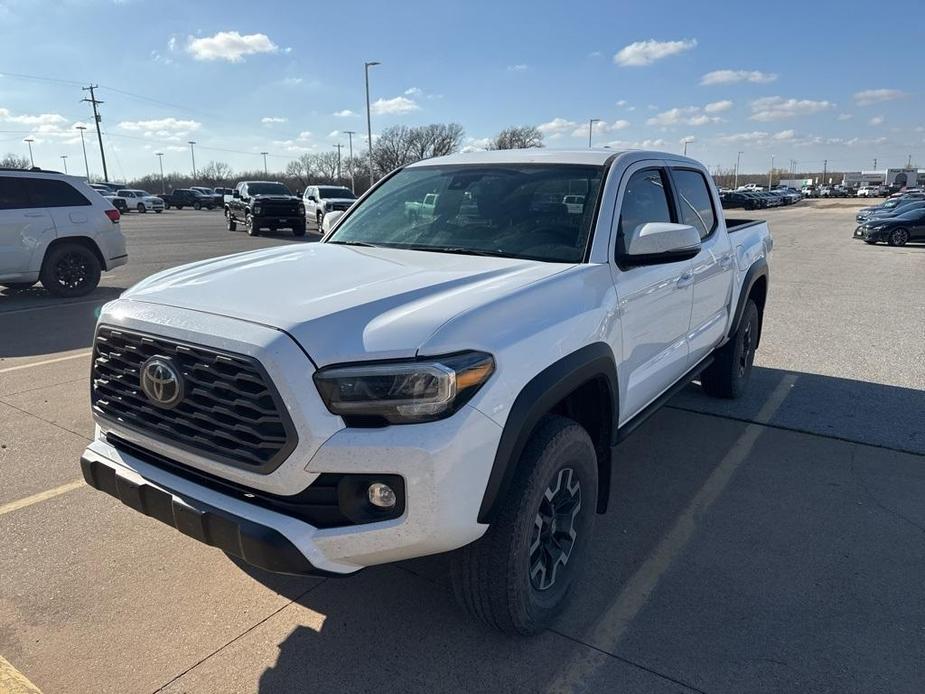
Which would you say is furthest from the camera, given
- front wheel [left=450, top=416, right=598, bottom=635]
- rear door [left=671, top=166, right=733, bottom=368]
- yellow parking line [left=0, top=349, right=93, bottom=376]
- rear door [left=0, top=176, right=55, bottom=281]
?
rear door [left=0, top=176, right=55, bottom=281]

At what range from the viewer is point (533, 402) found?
2297mm

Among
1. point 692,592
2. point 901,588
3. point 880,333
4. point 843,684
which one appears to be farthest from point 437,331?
point 880,333

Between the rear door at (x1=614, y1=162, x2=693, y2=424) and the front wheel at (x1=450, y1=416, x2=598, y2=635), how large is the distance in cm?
57

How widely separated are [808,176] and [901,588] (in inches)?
7967

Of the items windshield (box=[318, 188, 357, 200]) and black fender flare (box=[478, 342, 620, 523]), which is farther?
windshield (box=[318, 188, 357, 200])

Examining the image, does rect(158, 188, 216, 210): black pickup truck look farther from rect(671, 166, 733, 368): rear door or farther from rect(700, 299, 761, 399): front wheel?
rect(671, 166, 733, 368): rear door

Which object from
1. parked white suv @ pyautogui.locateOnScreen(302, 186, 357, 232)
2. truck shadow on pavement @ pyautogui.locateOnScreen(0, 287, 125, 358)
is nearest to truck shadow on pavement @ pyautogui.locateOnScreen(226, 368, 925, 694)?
truck shadow on pavement @ pyautogui.locateOnScreen(0, 287, 125, 358)

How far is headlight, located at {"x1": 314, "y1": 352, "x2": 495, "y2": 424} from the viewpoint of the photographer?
2.06m

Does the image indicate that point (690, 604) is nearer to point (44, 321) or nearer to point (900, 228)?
point (44, 321)

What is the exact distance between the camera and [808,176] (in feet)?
583

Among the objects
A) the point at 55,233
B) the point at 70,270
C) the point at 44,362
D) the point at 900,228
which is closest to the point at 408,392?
the point at 44,362

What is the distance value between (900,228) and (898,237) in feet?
0.99

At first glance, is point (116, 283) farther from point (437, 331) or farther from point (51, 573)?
point (437, 331)

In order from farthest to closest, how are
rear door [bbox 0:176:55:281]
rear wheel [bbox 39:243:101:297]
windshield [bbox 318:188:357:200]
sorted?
windshield [bbox 318:188:357:200] < rear wheel [bbox 39:243:101:297] < rear door [bbox 0:176:55:281]
